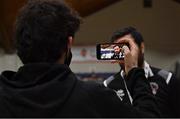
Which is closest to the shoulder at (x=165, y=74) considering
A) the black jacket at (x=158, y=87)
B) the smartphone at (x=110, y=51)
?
the black jacket at (x=158, y=87)

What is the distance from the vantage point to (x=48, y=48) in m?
1.35

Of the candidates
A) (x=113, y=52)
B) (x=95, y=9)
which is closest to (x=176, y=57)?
(x=95, y=9)

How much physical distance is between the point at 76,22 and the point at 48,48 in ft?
0.43

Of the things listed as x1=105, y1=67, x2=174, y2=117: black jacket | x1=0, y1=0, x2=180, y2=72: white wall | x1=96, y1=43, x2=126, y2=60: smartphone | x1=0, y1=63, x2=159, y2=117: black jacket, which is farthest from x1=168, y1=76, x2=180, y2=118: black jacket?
x1=0, y1=0, x2=180, y2=72: white wall

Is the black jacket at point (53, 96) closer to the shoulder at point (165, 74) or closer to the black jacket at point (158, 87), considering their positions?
the black jacket at point (158, 87)

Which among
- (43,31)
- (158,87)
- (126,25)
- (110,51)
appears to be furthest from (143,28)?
(43,31)

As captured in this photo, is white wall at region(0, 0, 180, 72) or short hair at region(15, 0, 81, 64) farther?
white wall at region(0, 0, 180, 72)

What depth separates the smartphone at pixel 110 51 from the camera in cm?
180

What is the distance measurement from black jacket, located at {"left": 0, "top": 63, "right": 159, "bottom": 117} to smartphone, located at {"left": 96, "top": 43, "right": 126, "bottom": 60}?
1.48ft

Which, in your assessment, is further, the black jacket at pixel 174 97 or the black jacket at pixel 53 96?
the black jacket at pixel 174 97

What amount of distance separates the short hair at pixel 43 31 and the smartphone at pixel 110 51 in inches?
17.4

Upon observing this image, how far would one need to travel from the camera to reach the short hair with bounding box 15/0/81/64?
4.41ft

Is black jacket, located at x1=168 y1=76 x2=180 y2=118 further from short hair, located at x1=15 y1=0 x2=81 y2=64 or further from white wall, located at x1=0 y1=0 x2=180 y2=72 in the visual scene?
white wall, located at x1=0 y1=0 x2=180 y2=72

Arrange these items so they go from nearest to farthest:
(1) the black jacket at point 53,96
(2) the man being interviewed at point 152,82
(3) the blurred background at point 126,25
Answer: (1) the black jacket at point 53,96, (2) the man being interviewed at point 152,82, (3) the blurred background at point 126,25
